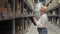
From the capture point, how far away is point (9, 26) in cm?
246

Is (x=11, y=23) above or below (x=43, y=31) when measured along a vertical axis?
above

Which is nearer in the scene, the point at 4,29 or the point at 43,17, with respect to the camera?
the point at 4,29

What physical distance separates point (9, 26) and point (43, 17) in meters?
0.98

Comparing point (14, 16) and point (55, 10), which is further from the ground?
point (55, 10)

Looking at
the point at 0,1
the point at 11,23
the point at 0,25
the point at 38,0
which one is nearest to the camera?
the point at 0,1

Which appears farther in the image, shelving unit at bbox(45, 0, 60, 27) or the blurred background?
shelving unit at bbox(45, 0, 60, 27)

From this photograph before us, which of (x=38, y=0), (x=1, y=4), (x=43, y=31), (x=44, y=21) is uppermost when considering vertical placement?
(x=38, y=0)

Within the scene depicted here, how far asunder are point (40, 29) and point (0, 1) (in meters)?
1.54

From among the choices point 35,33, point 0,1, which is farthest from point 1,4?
point 35,33

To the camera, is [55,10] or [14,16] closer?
[14,16]

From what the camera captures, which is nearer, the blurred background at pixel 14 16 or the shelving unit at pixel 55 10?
the blurred background at pixel 14 16

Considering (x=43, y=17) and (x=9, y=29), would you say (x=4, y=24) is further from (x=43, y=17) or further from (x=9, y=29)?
(x=43, y=17)

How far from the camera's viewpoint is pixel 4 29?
7.95 ft

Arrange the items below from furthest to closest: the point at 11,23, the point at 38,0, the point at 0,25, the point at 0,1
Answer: the point at 38,0
the point at 11,23
the point at 0,25
the point at 0,1
